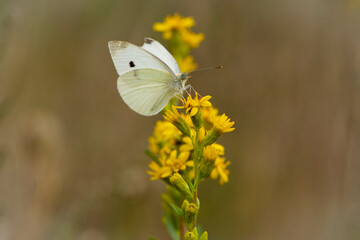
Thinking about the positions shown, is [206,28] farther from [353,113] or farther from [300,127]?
[353,113]

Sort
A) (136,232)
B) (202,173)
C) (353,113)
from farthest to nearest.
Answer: (136,232)
(353,113)
(202,173)

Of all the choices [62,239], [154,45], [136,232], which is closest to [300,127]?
[136,232]

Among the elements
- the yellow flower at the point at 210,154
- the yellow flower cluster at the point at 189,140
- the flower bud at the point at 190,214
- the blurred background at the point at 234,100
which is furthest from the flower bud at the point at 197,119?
the blurred background at the point at 234,100

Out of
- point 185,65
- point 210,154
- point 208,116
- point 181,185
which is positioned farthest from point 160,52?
point 181,185

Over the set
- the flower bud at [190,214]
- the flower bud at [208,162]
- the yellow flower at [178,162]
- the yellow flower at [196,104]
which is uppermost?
the yellow flower at [196,104]

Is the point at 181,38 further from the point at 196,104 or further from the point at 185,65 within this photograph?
the point at 196,104

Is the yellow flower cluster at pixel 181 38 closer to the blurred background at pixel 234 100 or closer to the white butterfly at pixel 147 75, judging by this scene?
the white butterfly at pixel 147 75
